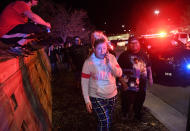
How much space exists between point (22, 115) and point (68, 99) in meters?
4.16

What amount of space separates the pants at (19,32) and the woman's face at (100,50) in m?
1.15

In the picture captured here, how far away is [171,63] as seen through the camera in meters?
7.01

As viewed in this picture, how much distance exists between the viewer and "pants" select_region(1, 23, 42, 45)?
292 cm

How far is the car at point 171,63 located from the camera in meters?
6.76

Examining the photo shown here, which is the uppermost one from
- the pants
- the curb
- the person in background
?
the pants

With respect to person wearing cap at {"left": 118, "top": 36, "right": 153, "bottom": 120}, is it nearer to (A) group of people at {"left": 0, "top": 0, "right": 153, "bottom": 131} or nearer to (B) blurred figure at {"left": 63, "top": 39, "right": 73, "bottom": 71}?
(A) group of people at {"left": 0, "top": 0, "right": 153, "bottom": 131}

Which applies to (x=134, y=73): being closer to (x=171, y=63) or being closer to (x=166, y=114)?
(x=166, y=114)

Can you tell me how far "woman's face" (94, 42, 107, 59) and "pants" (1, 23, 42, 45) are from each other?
1.15m

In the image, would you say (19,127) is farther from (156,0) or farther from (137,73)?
(156,0)

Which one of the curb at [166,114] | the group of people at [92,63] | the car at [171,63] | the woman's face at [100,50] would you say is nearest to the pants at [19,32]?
the group of people at [92,63]

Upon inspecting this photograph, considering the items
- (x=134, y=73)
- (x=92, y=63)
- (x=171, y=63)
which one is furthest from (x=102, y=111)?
(x=171, y=63)

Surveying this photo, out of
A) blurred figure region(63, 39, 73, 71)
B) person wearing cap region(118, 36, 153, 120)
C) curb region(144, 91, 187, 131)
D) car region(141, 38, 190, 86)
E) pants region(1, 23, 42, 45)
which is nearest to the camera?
pants region(1, 23, 42, 45)

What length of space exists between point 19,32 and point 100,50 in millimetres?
1486

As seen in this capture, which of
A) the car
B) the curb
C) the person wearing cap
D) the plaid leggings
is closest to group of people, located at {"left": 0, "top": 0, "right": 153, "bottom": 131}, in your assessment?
the plaid leggings
